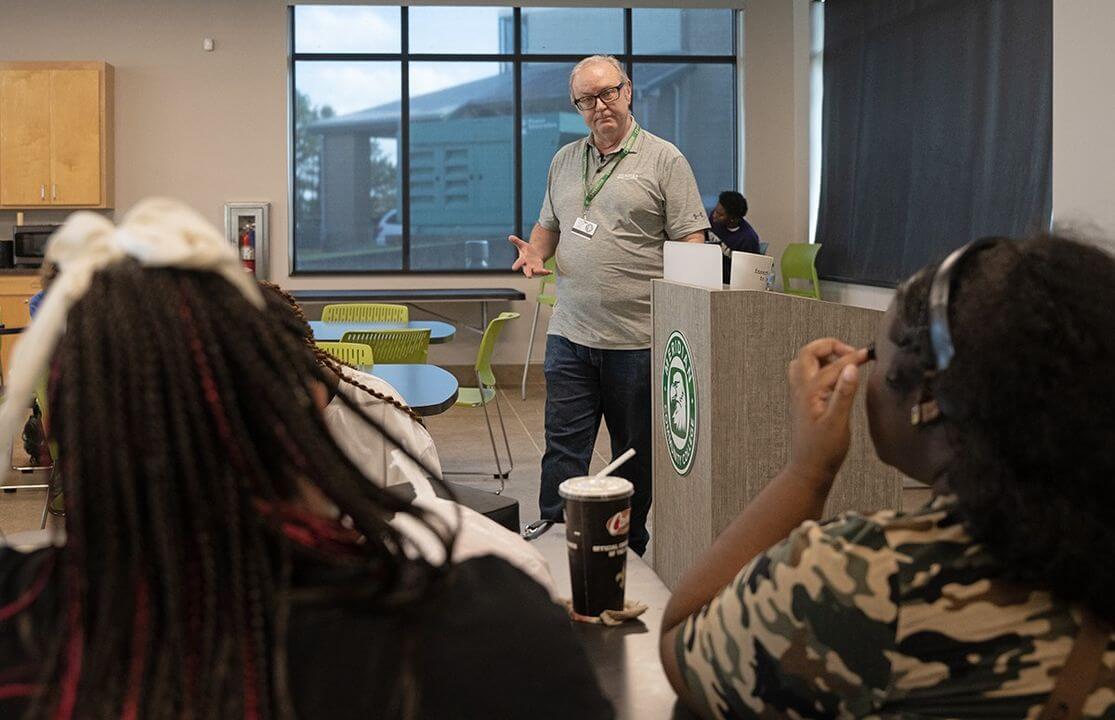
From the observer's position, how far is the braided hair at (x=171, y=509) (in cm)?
74

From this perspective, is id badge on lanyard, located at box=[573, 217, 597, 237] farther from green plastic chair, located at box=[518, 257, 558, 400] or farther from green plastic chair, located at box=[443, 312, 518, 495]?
green plastic chair, located at box=[518, 257, 558, 400]

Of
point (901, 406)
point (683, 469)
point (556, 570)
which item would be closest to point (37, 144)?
point (683, 469)

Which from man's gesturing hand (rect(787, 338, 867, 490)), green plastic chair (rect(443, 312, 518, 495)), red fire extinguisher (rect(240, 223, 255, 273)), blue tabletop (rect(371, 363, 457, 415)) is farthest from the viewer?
red fire extinguisher (rect(240, 223, 255, 273))

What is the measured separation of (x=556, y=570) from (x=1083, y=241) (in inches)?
32.3

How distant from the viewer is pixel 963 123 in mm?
6648

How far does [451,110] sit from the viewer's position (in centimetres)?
927

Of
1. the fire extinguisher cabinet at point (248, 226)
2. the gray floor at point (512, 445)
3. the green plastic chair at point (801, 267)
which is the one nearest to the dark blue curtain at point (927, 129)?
the green plastic chair at point (801, 267)

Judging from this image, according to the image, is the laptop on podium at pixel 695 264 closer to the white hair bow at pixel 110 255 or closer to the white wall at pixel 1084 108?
the white hair bow at pixel 110 255

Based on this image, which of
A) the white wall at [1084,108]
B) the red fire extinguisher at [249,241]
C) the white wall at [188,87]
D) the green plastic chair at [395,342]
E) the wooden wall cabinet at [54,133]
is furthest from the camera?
the red fire extinguisher at [249,241]

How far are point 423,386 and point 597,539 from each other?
2.63 meters

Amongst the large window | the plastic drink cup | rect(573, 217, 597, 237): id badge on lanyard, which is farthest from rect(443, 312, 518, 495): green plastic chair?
the plastic drink cup

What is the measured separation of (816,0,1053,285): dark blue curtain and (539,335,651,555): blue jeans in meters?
2.98

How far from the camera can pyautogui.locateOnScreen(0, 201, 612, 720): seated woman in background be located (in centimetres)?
74

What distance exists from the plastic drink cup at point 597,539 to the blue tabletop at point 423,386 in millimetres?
2064
